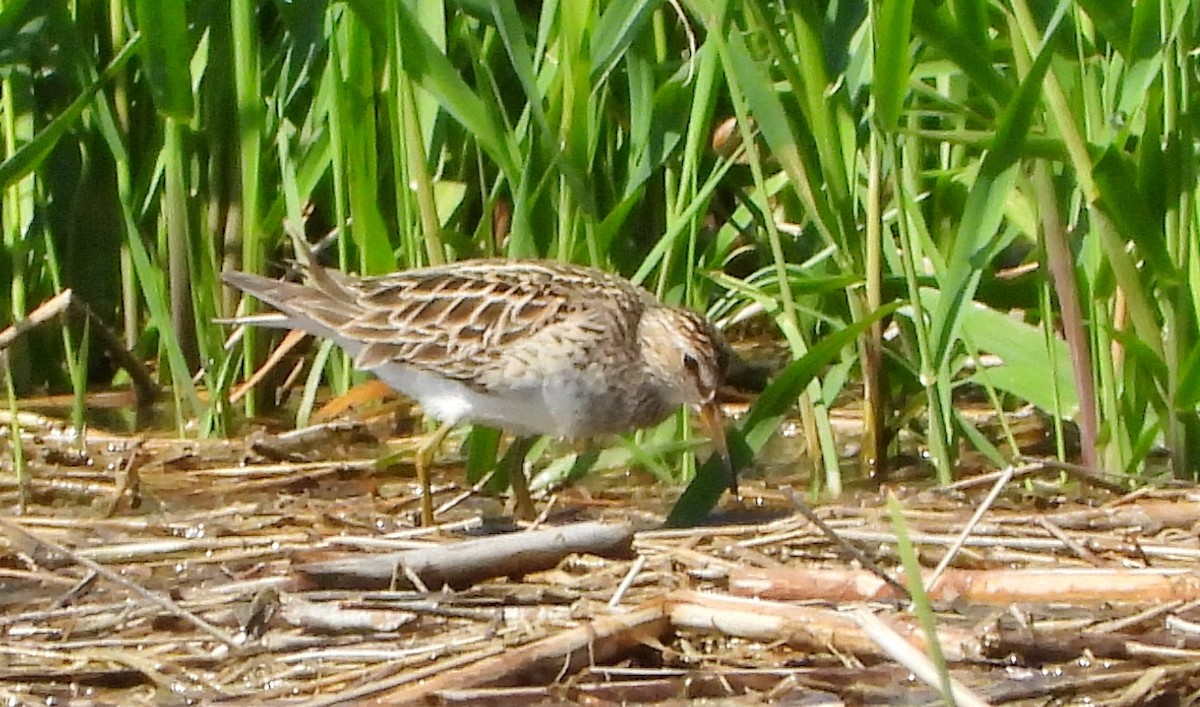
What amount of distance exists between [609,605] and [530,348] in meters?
1.43

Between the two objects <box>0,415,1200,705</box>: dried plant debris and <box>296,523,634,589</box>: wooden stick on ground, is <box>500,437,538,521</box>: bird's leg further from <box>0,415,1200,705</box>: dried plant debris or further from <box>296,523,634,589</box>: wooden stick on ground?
<box>296,523,634,589</box>: wooden stick on ground

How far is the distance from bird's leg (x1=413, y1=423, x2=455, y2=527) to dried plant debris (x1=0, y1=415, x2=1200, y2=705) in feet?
0.35

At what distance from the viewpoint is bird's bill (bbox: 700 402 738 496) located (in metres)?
5.02

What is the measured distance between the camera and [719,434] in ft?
17.4

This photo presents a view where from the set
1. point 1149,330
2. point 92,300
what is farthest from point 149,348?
point 1149,330

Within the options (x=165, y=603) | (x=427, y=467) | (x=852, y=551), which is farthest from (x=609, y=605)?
(x=427, y=467)

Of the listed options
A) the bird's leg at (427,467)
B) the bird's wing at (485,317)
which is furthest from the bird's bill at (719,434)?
the bird's leg at (427,467)

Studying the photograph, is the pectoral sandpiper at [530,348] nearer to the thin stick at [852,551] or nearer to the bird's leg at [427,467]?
the bird's leg at [427,467]

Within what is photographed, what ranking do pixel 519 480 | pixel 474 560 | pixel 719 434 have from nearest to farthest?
pixel 474 560 < pixel 719 434 < pixel 519 480

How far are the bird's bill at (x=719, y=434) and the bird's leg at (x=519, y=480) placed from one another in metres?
0.53

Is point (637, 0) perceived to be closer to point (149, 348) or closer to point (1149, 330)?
point (1149, 330)

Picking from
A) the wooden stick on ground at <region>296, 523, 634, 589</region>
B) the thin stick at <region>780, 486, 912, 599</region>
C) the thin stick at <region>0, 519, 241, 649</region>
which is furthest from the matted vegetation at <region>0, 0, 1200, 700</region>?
the thin stick at <region>0, 519, 241, 649</region>

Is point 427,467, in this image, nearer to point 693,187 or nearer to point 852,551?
point 693,187

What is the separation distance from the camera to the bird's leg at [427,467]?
5.43 metres
